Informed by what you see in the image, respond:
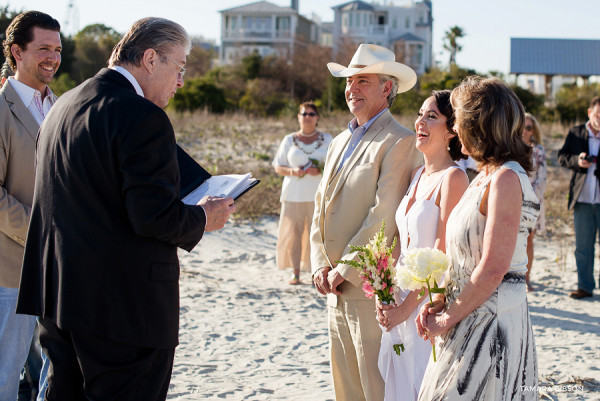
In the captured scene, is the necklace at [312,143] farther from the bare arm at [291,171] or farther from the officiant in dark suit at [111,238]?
the officiant in dark suit at [111,238]

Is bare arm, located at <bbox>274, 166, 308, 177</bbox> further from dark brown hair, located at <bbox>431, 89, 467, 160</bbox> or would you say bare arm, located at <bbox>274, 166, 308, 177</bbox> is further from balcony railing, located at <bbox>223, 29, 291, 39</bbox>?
balcony railing, located at <bbox>223, 29, 291, 39</bbox>

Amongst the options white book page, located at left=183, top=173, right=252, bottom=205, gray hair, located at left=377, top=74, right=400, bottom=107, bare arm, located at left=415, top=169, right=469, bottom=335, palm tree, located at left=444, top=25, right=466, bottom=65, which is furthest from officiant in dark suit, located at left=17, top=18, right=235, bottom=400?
palm tree, located at left=444, top=25, right=466, bottom=65

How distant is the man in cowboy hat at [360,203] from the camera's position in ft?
12.9

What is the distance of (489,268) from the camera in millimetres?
2777

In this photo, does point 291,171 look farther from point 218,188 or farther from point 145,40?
point 145,40

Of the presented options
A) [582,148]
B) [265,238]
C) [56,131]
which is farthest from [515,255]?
[265,238]

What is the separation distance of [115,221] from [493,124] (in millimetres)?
1695

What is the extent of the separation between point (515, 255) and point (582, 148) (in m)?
6.00

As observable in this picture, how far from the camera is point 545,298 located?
328 inches

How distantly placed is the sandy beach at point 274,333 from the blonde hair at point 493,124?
2720 mm

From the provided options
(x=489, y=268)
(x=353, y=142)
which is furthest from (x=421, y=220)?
(x=353, y=142)

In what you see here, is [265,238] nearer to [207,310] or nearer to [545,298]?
[207,310]

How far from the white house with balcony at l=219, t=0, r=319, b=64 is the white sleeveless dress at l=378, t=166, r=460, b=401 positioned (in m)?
67.7

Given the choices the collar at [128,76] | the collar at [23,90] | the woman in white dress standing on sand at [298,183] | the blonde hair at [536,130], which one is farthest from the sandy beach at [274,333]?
the collar at [128,76]
